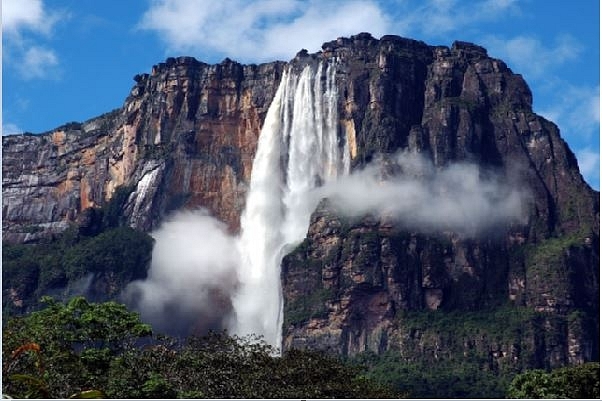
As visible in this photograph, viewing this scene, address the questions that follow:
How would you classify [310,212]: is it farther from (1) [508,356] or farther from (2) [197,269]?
(1) [508,356]

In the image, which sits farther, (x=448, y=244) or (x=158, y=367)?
(x=448, y=244)

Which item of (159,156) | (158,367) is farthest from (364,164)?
(158,367)

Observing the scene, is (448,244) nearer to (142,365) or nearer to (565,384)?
(565,384)

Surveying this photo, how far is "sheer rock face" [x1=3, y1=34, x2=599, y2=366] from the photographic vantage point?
139 metres

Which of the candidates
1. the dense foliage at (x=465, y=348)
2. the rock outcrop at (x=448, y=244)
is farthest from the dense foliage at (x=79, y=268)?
the dense foliage at (x=465, y=348)

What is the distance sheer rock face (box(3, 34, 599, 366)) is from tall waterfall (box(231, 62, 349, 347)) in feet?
5.97

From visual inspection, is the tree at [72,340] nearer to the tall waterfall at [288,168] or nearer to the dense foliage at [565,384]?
the dense foliage at [565,384]

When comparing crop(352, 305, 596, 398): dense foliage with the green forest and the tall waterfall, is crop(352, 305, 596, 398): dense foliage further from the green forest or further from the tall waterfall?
the green forest

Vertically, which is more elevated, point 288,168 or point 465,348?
point 288,168

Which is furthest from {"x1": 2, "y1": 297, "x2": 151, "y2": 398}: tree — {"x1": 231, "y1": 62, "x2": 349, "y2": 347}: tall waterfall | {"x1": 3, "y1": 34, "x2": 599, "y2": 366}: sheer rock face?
{"x1": 231, "y1": 62, "x2": 349, "y2": 347}: tall waterfall

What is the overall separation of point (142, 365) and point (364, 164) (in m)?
94.6

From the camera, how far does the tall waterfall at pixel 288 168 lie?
6078 inches

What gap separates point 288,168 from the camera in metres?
158

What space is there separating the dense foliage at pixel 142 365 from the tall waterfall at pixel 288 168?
83.9 metres
